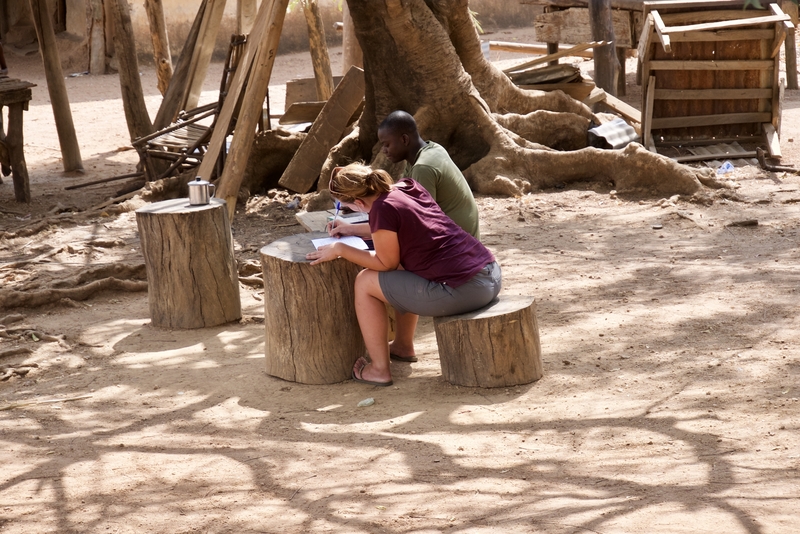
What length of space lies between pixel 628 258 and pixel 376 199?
2.86 m

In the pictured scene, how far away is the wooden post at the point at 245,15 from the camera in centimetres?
991

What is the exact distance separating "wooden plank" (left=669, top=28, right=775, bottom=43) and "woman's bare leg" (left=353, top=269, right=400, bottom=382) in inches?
248

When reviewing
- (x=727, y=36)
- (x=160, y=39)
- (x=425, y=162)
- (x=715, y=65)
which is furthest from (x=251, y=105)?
(x=727, y=36)

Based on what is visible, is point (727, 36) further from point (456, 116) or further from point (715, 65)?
point (456, 116)

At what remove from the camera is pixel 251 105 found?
7.27 meters

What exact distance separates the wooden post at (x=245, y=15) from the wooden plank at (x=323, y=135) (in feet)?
5.72

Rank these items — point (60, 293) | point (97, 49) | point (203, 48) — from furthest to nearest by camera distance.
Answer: point (97, 49) < point (203, 48) < point (60, 293)

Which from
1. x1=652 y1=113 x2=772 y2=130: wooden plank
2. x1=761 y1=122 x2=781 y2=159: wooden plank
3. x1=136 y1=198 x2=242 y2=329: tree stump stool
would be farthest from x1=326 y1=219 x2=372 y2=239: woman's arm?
x1=761 y1=122 x2=781 y2=159: wooden plank

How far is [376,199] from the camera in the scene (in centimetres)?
416

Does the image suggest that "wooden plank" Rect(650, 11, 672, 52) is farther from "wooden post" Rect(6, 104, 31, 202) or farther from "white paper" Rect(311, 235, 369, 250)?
"wooden post" Rect(6, 104, 31, 202)

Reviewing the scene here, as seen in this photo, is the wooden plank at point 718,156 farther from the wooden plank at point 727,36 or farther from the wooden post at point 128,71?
the wooden post at point 128,71

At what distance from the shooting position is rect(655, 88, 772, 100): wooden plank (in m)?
9.49

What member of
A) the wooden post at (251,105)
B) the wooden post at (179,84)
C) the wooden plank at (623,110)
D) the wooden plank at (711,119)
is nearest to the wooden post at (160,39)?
the wooden post at (179,84)

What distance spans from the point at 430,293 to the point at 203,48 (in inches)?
281
